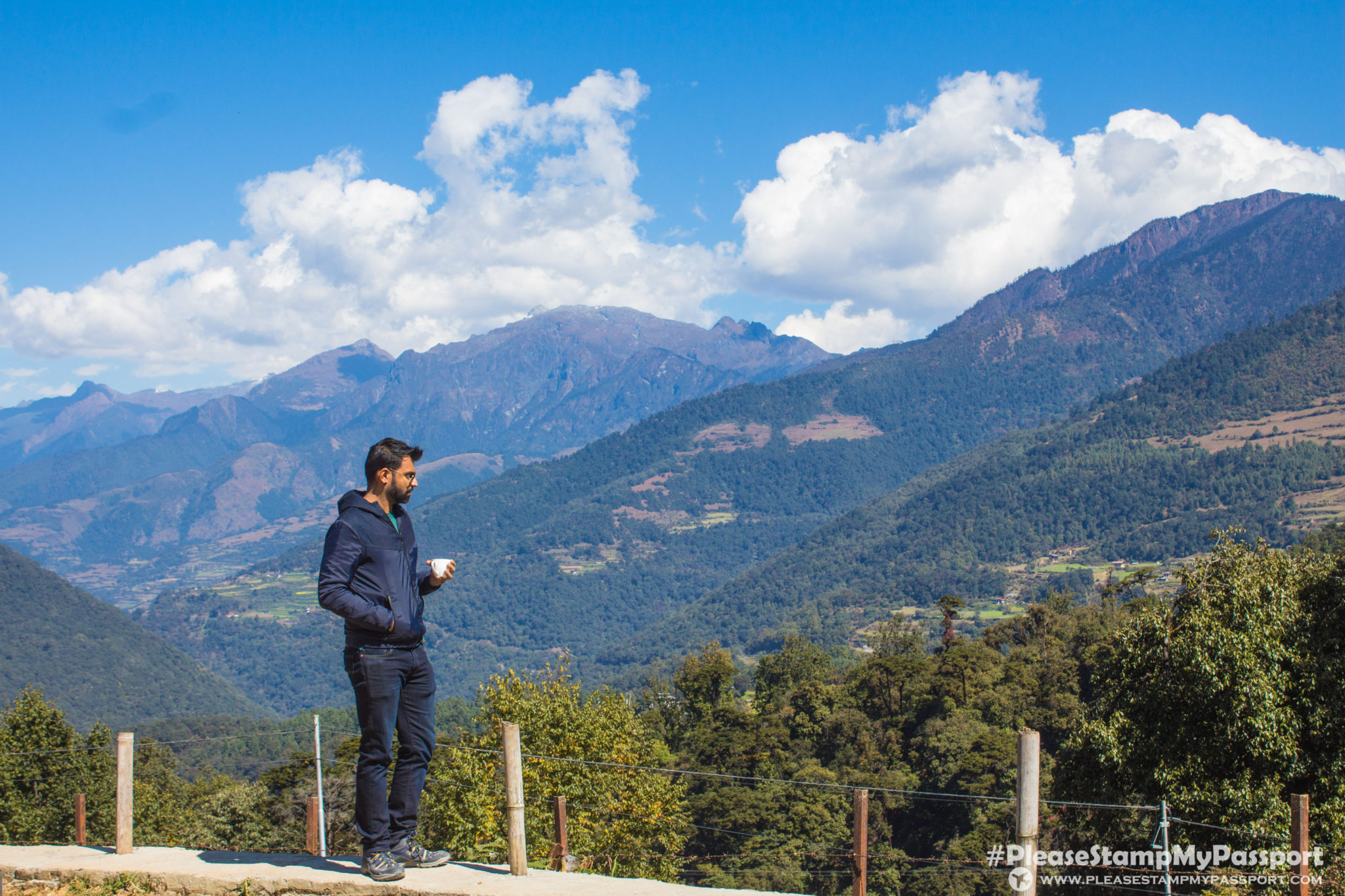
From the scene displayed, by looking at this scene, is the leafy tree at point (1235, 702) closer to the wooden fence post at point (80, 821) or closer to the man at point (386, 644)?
the man at point (386, 644)

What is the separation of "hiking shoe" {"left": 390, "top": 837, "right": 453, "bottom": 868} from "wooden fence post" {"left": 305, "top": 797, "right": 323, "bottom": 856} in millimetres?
3968

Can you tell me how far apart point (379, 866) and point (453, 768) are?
70.5 ft

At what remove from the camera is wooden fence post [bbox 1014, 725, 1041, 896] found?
22.2 ft

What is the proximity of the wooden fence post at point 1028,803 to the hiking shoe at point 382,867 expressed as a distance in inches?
198

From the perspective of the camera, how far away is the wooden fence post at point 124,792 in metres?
9.38

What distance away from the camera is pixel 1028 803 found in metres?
6.87

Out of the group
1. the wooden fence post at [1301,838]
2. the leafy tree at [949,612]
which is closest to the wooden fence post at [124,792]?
the wooden fence post at [1301,838]

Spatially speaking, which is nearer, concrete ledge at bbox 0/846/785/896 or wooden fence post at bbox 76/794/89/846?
concrete ledge at bbox 0/846/785/896

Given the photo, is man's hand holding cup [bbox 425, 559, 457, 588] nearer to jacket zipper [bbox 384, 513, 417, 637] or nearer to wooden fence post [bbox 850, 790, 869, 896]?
jacket zipper [bbox 384, 513, 417, 637]

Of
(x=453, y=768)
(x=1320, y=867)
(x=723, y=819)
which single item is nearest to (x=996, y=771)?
(x=723, y=819)

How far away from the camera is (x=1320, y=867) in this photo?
1255 cm

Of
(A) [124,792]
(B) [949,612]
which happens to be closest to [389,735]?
(A) [124,792]

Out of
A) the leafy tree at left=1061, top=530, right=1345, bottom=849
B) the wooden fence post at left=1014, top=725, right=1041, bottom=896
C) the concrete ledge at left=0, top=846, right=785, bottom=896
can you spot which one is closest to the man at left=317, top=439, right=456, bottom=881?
the concrete ledge at left=0, top=846, right=785, bottom=896

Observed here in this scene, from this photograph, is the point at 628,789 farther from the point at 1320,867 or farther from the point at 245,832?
the point at 245,832
